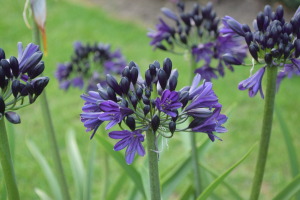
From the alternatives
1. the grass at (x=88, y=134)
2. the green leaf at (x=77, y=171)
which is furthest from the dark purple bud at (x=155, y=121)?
the green leaf at (x=77, y=171)

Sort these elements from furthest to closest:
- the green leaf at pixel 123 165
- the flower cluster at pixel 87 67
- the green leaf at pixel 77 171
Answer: the flower cluster at pixel 87 67
the green leaf at pixel 77 171
the green leaf at pixel 123 165

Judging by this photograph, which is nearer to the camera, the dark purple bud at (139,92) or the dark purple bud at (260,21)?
the dark purple bud at (139,92)

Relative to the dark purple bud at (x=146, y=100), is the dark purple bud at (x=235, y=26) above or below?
above

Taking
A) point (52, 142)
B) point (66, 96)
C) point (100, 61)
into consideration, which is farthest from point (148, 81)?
point (66, 96)

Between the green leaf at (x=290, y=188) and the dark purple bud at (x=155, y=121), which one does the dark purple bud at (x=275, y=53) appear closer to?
the dark purple bud at (x=155, y=121)

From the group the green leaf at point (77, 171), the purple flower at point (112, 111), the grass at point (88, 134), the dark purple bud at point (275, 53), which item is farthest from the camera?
the grass at point (88, 134)

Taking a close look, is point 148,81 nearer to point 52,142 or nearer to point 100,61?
point 52,142

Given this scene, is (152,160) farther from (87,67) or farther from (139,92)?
(87,67)
